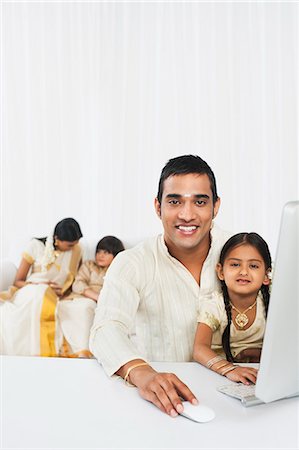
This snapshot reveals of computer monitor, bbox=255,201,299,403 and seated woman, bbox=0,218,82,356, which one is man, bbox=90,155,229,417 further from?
seated woman, bbox=0,218,82,356

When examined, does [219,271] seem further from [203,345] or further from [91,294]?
[91,294]

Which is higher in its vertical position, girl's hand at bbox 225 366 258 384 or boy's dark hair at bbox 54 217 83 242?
boy's dark hair at bbox 54 217 83 242

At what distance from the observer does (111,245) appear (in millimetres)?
3705

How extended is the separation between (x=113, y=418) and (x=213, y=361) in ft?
1.29

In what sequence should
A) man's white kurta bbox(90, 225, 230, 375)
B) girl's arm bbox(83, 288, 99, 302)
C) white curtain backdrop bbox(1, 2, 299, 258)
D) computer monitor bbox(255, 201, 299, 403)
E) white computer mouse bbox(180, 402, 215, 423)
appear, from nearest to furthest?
computer monitor bbox(255, 201, 299, 403) < white computer mouse bbox(180, 402, 215, 423) < man's white kurta bbox(90, 225, 230, 375) < girl's arm bbox(83, 288, 99, 302) < white curtain backdrop bbox(1, 2, 299, 258)

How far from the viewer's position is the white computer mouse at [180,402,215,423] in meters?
1.16

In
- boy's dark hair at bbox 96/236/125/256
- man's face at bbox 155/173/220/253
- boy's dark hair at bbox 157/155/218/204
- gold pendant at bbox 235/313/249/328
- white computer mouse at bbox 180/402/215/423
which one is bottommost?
boy's dark hair at bbox 96/236/125/256

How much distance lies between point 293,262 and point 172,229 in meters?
0.78

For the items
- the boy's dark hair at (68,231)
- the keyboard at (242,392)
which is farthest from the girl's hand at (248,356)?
the boy's dark hair at (68,231)

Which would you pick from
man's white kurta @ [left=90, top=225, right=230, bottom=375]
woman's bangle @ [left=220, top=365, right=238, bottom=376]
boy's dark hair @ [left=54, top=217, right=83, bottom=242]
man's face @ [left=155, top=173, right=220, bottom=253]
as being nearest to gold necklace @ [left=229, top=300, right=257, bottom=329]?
man's white kurta @ [left=90, top=225, right=230, bottom=375]

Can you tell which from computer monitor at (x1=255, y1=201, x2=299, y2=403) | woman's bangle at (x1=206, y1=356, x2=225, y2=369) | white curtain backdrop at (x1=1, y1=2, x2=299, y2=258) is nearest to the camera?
computer monitor at (x1=255, y1=201, x2=299, y2=403)

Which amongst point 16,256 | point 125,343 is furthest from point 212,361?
point 16,256

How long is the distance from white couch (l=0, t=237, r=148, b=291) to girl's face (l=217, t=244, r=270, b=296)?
2.10 metres

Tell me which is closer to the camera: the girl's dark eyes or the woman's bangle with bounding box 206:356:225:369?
the woman's bangle with bounding box 206:356:225:369
